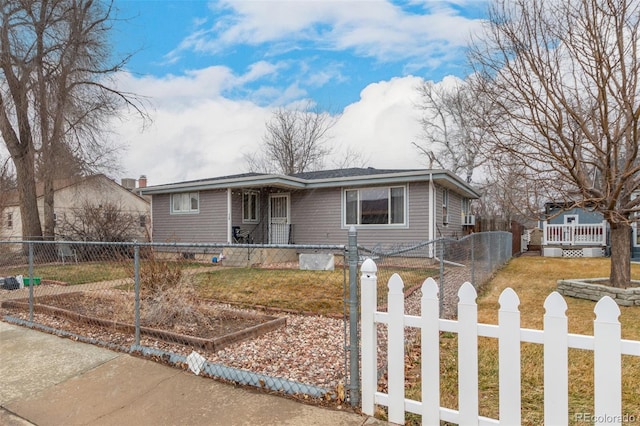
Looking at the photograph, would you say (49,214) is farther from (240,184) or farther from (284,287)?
(284,287)

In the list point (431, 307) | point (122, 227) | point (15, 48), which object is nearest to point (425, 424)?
point (431, 307)

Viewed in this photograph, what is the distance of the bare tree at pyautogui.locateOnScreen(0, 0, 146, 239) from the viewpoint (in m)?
13.6

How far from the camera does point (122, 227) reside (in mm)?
15805

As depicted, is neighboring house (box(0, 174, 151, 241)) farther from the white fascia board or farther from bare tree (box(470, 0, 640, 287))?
bare tree (box(470, 0, 640, 287))

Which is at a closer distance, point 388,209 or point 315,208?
point 388,209

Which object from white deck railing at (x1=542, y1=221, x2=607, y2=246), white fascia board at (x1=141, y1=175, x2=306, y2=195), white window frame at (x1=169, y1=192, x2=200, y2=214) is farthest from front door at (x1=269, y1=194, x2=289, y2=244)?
white deck railing at (x1=542, y1=221, x2=607, y2=246)

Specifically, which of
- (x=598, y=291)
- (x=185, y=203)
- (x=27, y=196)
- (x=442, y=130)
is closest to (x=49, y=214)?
(x=27, y=196)

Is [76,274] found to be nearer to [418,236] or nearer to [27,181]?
[27,181]

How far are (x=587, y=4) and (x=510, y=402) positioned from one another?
246 inches

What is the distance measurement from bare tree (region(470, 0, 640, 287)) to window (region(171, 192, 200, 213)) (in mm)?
11341

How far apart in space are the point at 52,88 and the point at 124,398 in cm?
1465

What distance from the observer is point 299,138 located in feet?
98.6

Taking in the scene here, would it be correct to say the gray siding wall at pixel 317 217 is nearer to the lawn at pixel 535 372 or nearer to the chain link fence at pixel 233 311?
the chain link fence at pixel 233 311

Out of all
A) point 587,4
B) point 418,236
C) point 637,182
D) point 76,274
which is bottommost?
point 76,274
